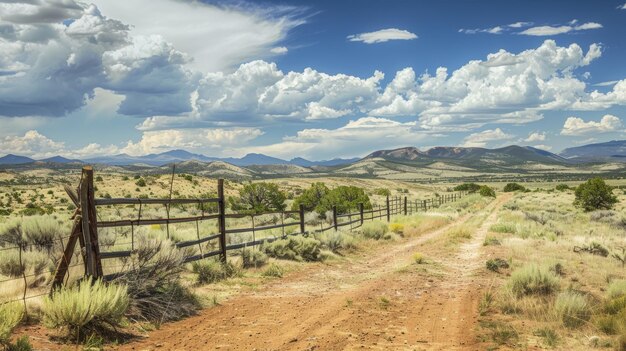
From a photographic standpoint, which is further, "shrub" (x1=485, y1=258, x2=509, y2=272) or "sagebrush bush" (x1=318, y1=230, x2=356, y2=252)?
"sagebrush bush" (x1=318, y1=230, x2=356, y2=252)

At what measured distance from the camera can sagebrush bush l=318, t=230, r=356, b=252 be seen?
18028mm

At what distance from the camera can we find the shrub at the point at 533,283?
10.2 metres

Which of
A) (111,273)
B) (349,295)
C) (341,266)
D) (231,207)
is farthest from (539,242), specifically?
(231,207)

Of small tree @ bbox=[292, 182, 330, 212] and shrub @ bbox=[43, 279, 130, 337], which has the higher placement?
shrub @ bbox=[43, 279, 130, 337]

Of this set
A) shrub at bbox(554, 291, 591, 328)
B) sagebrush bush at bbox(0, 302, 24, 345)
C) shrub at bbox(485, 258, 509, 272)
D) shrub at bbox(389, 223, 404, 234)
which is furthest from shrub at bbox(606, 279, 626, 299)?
shrub at bbox(389, 223, 404, 234)

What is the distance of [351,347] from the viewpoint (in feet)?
23.4

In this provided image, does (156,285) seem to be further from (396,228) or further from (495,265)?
(396,228)

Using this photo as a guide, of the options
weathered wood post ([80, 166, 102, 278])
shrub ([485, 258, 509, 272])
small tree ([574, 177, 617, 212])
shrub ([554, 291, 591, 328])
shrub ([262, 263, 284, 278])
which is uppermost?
weathered wood post ([80, 166, 102, 278])

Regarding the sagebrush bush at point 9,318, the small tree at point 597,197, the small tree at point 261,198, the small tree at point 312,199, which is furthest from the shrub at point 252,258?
the small tree at point 597,197

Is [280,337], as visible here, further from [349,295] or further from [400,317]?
[349,295]

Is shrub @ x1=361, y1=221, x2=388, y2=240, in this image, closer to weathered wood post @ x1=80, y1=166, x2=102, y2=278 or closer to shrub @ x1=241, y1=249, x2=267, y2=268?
shrub @ x1=241, y1=249, x2=267, y2=268

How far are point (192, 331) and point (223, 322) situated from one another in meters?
0.72

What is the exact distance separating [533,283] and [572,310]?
1748mm

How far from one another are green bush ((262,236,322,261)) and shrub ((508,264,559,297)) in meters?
7.17
